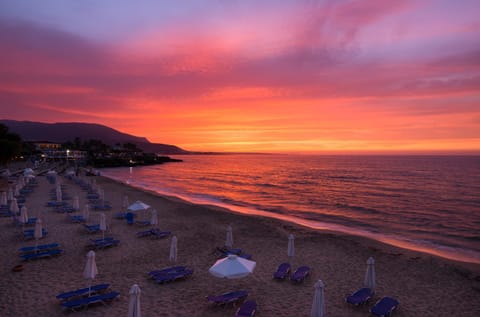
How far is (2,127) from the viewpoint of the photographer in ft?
159

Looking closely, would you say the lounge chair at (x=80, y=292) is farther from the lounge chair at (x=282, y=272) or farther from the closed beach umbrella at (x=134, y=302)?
the lounge chair at (x=282, y=272)

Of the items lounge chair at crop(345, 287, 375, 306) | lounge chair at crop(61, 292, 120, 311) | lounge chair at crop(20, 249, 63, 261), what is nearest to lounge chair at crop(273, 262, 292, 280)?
lounge chair at crop(345, 287, 375, 306)

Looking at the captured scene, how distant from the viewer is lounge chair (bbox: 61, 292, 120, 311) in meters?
7.07

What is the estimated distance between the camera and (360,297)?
25.9 feet

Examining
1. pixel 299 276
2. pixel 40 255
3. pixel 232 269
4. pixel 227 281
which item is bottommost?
pixel 227 281

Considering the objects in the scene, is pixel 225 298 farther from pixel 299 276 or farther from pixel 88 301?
pixel 88 301

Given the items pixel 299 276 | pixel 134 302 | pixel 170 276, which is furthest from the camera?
pixel 299 276

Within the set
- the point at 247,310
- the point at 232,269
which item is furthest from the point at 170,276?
the point at 247,310

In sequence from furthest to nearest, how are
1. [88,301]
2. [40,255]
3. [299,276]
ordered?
[40,255]
[299,276]
[88,301]

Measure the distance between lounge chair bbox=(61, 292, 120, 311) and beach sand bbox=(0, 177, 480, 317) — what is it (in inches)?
6.5

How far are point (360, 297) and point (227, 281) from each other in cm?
384

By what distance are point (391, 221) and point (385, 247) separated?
9.23 m

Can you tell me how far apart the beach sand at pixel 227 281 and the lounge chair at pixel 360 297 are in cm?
22

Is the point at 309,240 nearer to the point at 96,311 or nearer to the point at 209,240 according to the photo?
the point at 209,240
